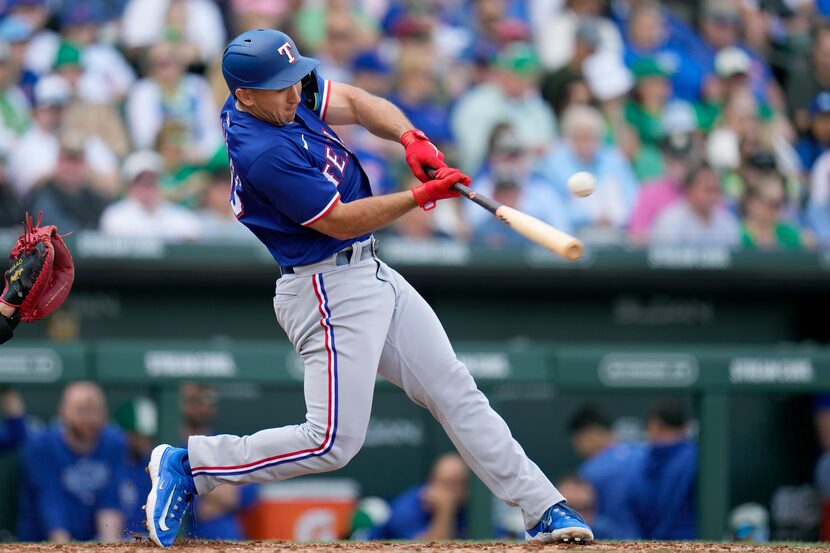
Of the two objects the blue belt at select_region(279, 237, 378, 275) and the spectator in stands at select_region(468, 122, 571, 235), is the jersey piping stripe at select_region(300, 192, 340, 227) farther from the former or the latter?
the spectator in stands at select_region(468, 122, 571, 235)

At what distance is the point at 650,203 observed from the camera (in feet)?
25.2

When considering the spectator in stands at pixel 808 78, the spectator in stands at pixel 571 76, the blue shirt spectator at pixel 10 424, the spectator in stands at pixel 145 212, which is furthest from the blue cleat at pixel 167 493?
the spectator in stands at pixel 808 78

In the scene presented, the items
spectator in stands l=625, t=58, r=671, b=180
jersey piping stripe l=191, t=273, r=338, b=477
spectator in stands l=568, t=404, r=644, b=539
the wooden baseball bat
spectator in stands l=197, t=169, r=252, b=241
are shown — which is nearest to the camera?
the wooden baseball bat

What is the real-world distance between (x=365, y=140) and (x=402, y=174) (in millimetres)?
369

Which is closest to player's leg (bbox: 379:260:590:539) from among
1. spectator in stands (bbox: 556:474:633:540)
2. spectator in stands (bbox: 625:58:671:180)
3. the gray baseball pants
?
the gray baseball pants

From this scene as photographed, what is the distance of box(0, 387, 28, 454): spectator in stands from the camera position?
236 inches

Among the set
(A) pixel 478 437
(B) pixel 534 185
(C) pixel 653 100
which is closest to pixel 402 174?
(B) pixel 534 185

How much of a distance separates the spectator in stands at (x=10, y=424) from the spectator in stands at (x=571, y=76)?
3.90m

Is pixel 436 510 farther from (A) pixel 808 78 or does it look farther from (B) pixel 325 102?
(A) pixel 808 78

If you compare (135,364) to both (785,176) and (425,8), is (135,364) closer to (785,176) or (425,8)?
(425,8)

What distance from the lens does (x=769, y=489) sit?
6754 millimetres

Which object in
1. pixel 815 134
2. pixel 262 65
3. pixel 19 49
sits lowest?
pixel 815 134

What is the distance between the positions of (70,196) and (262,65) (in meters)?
3.33

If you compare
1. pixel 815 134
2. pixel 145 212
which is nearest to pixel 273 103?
pixel 145 212
